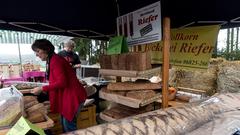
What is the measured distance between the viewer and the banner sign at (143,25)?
1960 mm

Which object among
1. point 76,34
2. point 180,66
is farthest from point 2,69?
point 180,66

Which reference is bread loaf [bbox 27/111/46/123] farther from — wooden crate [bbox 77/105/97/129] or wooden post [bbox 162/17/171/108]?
wooden crate [bbox 77/105/97/129]

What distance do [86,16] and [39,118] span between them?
→ 1739mm

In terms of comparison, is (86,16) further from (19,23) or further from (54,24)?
(19,23)

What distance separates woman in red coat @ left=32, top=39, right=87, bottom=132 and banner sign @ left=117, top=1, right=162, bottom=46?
0.73 meters

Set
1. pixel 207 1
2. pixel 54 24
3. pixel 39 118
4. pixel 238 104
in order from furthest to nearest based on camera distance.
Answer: pixel 54 24
pixel 207 1
pixel 238 104
pixel 39 118

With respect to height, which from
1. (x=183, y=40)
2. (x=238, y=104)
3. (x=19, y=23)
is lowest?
(x=238, y=104)

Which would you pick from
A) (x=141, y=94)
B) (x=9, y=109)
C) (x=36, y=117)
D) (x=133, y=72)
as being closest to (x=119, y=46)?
(x=133, y=72)

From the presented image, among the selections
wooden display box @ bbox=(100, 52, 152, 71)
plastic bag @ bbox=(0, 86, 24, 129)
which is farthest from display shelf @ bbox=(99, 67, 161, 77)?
plastic bag @ bbox=(0, 86, 24, 129)

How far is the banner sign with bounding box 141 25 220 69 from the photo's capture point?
257 centimetres

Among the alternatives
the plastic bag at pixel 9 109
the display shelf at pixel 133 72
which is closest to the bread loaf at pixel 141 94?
the display shelf at pixel 133 72

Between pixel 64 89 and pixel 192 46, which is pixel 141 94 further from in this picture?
pixel 192 46

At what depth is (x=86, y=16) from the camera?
304 centimetres

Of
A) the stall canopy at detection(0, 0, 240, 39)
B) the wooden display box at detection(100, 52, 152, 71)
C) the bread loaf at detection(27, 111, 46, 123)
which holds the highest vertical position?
the stall canopy at detection(0, 0, 240, 39)
